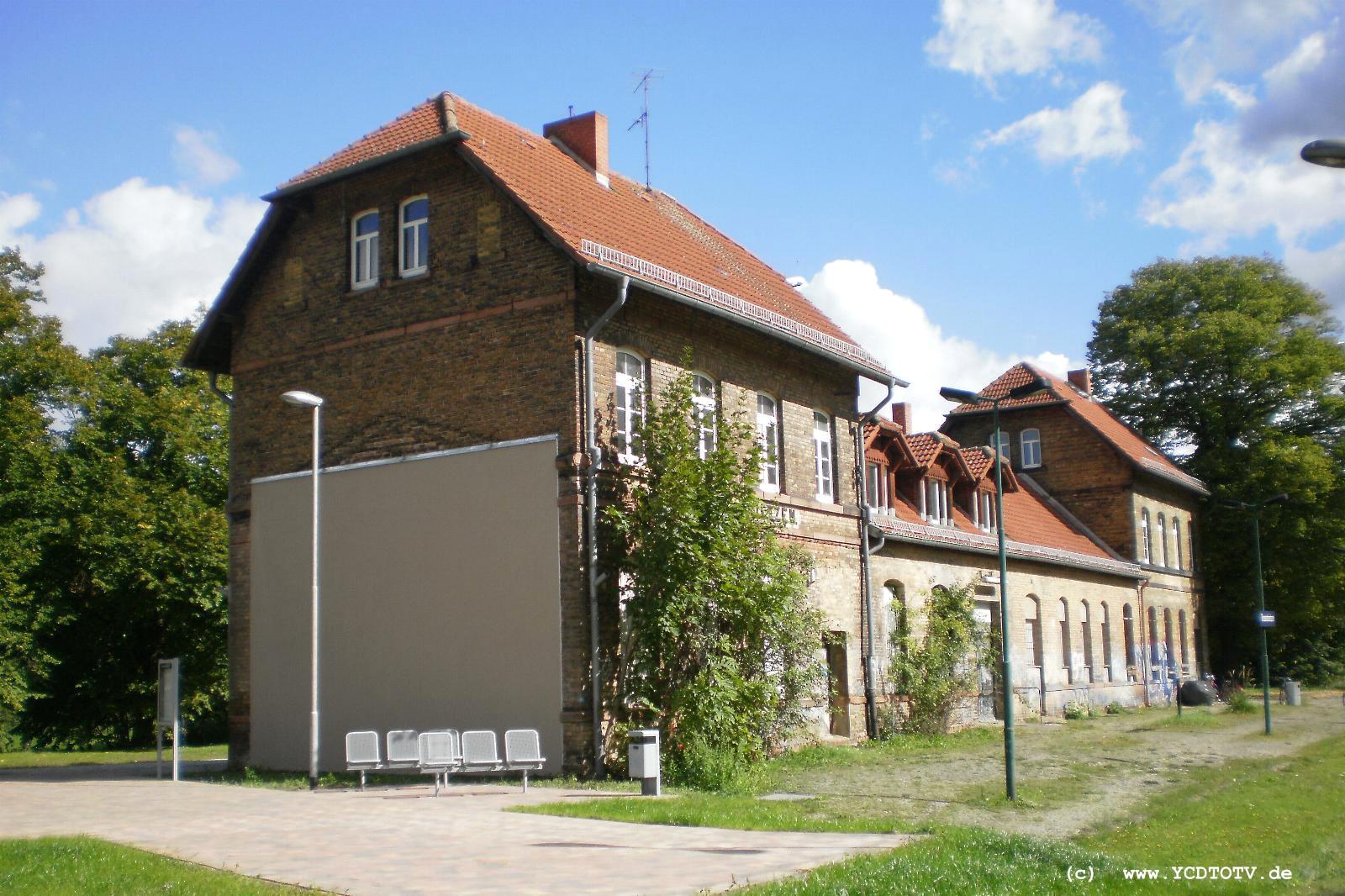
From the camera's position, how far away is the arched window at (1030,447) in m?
42.5

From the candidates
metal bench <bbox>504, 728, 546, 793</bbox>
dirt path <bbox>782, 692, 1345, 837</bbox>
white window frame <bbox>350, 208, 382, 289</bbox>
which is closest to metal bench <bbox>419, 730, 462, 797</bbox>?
metal bench <bbox>504, 728, 546, 793</bbox>

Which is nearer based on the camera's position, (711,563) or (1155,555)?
(711,563)

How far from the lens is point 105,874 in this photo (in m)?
9.27

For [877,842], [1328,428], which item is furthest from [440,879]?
[1328,428]

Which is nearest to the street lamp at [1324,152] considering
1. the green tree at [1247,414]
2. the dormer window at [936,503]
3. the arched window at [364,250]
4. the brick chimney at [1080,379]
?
the arched window at [364,250]

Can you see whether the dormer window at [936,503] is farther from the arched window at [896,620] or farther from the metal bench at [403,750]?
the metal bench at [403,750]

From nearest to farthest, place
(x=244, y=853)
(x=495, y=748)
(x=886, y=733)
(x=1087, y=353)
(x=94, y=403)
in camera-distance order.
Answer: (x=244, y=853)
(x=495, y=748)
(x=886, y=733)
(x=94, y=403)
(x=1087, y=353)

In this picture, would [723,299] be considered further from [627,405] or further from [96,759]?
[96,759]

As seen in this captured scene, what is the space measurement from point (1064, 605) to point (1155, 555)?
9173 millimetres

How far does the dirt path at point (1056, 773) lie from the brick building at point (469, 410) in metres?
3.32

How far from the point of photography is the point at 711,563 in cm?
1717

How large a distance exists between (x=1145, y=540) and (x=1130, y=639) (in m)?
3.68

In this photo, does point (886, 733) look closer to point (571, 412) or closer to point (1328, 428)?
point (571, 412)

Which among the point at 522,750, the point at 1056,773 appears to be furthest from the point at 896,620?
the point at 522,750
